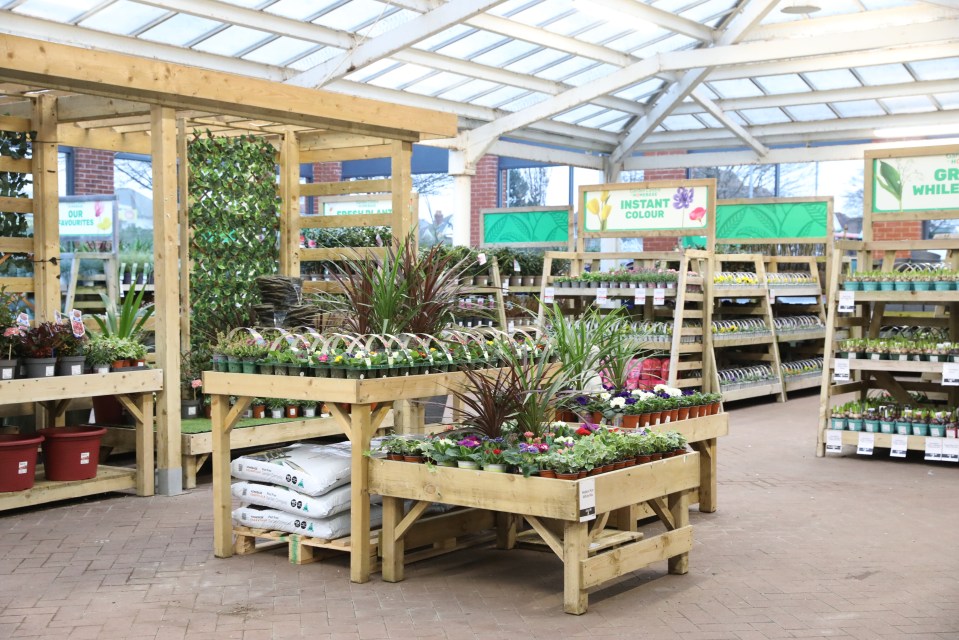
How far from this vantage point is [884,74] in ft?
45.5

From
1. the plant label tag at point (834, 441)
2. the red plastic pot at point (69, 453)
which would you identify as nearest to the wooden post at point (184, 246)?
the red plastic pot at point (69, 453)

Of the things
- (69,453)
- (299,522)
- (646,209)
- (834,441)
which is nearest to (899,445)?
(834,441)

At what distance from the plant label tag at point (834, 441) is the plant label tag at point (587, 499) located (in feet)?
15.0

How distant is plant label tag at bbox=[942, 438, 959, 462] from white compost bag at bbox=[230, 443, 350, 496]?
4707 millimetres

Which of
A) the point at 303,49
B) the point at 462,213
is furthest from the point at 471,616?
the point at 462,213

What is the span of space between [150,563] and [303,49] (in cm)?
742

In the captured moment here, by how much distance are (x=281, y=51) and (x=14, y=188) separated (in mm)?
4314

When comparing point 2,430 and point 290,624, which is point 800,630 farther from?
point 2,430

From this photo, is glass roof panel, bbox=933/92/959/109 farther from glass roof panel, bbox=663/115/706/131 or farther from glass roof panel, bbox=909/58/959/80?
glass roof panel, bbox=663/115/706/131

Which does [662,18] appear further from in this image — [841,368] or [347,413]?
[347,413]

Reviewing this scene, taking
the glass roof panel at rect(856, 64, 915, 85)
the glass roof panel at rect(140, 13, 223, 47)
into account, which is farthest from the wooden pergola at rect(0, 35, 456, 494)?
the glass roof panel at rect(856, 64, 915, 85)

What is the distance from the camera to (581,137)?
16.7 metres

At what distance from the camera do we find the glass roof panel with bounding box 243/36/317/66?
1116 cm

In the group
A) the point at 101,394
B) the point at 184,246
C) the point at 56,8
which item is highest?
the point at 56,8
